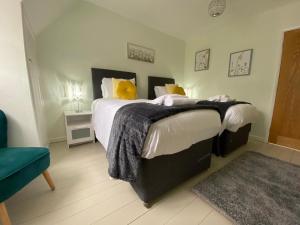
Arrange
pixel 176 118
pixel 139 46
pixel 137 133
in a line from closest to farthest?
pixel 137 133, pixel 176 118, pixel 139 46

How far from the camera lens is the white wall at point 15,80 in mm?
1229

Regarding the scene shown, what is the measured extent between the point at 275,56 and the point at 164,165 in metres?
3.00

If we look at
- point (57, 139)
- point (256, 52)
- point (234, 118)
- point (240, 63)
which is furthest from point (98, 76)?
point (256, 52)

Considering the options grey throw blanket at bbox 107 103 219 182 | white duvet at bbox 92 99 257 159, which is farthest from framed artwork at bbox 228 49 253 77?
grey throw blanket at bbox 107 103 219 182

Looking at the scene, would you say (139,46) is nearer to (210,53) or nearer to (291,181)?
(210,53)

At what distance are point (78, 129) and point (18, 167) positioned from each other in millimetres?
1339

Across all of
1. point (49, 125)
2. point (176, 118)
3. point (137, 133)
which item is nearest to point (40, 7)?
point (49, 125)

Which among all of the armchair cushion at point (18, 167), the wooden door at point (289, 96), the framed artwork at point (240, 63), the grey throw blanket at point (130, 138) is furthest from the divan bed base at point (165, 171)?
the framed artwork at point (240, 63)

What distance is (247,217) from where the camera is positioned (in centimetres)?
107

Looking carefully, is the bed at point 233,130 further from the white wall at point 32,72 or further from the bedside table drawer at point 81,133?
the white wall at point 32,72

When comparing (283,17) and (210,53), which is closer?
(283,17)

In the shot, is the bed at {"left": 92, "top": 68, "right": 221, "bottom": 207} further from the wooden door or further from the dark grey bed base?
the wooden door

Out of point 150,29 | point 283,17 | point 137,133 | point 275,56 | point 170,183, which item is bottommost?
point 170,183

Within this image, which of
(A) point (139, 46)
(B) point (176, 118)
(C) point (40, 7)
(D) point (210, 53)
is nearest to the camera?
(B) point (176, 118)
